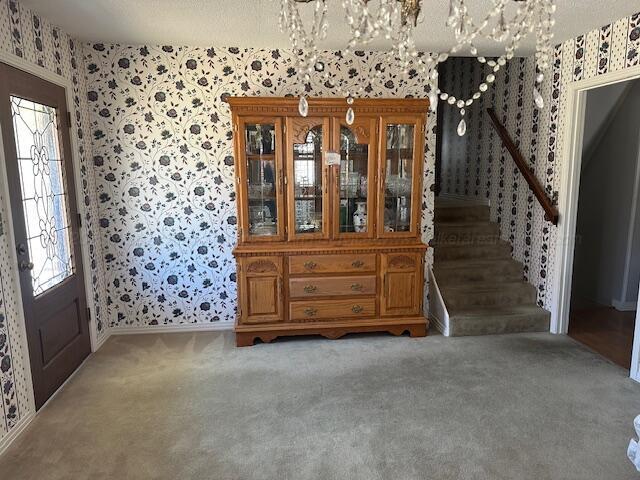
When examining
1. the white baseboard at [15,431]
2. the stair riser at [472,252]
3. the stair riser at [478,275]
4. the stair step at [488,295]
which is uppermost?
the stair riser at [472,252]

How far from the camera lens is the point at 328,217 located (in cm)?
350

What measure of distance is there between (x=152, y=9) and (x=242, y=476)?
2.67m

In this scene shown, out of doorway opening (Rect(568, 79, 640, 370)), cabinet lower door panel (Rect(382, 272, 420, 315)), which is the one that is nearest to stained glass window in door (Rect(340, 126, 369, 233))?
cabinet lower door panel (Rect(382, 272, 420, 315))

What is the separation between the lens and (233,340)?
367 centimetres

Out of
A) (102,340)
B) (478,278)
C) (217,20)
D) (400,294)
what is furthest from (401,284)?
(102,340)

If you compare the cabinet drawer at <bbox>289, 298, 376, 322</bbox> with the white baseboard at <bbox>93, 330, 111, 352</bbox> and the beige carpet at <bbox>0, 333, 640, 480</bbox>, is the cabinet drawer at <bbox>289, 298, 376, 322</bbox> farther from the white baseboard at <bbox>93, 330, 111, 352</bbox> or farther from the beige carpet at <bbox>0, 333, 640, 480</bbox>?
the white baseboard at <bbox>93, 330, 111, 352</bbox>

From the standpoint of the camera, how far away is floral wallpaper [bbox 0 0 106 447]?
2334mm

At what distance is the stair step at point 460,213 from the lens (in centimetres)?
470

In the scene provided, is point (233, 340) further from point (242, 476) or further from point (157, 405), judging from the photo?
point (242, 476)

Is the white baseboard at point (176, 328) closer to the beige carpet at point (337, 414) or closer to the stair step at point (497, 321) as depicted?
the beige carpet at point (337, 414)

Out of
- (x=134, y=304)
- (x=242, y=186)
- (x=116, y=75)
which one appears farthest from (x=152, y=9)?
(x=134, y=304)

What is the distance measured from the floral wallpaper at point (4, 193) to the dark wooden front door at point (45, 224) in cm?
10

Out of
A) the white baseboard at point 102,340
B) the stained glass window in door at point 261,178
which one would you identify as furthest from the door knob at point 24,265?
the stained glass window in door at point 261,178

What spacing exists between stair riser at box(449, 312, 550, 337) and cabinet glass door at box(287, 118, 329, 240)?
54.4 inches
